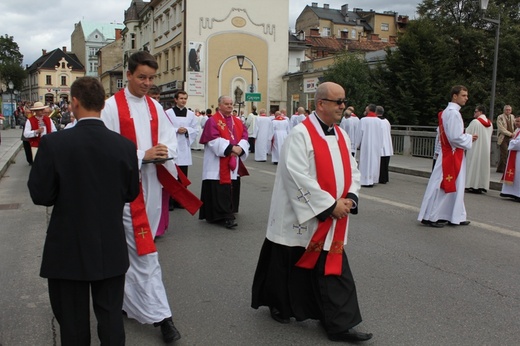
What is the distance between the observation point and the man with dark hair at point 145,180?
3.70 m

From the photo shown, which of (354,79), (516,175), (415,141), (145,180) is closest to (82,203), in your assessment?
(145,180)

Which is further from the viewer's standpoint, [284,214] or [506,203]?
[506,203]

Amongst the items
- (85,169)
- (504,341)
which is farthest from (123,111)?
(504,341)

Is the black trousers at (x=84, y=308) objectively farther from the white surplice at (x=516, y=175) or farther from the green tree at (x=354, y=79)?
the green tree at (x=354, y=79)

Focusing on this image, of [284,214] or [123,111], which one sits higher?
[123,111]

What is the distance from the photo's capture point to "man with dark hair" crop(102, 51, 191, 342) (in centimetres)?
370

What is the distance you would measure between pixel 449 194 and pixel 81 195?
6.18 m

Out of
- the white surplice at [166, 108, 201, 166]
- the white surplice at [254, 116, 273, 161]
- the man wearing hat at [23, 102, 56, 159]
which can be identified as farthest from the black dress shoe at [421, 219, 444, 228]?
the white surplice at [254, 116, 273, 161]

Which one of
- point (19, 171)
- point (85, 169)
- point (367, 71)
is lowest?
point (19, 171)

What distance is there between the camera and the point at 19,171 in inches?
605

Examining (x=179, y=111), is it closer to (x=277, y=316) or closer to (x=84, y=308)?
(x=277, y=316)

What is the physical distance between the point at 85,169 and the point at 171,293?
2.39m

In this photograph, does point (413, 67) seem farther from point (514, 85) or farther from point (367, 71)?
point (514, 85)

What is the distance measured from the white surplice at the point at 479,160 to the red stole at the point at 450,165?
460 centimetres
